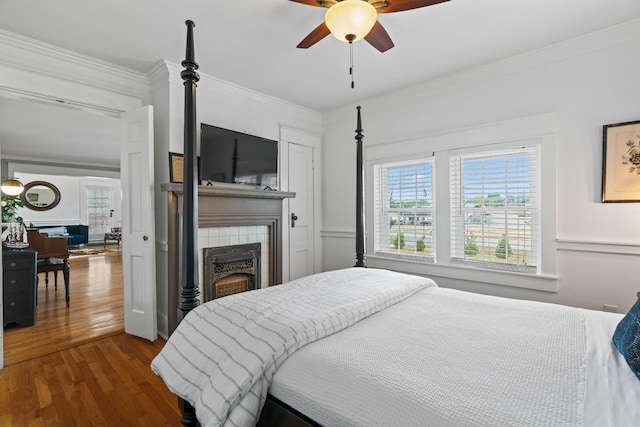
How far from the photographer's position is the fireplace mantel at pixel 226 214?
2812 millimetres

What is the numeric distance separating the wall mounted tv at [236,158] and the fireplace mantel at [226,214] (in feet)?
0.45

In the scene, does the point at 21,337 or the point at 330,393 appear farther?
the point at 21,337

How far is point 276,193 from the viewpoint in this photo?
3529mm

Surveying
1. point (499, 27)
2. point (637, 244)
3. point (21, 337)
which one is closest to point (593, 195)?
point (637, 244)

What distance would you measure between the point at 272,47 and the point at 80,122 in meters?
3.79

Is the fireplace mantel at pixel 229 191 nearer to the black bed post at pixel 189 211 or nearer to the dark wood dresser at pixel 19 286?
the black bed post at pixel 189 211

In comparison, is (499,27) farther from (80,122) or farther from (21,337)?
(80,122)

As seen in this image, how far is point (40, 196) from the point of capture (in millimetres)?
9109

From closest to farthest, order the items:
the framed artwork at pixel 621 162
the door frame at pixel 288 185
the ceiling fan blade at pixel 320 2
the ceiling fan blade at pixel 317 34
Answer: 1. the ceiling fan blade at pixel 320 2
2. the ceiling fan blade at pixel 317 34
3. the framed artwork at pixel 621 162
4. the door frame at pixel 288 185

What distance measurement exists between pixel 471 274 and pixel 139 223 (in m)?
3.29

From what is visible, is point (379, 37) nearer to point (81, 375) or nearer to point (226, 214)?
point (226, 214)

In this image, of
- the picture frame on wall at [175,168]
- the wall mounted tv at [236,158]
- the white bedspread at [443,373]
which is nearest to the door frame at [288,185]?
the wall mounted tv at [236,158]

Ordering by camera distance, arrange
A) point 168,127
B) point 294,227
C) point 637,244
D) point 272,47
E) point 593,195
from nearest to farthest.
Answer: point 637,244 → point 593,195 → point 272,47 → point 168,127 → point 294,227

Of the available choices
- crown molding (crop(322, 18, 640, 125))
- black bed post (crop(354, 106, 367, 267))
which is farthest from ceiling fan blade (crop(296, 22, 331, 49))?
crown molding (crop(322, 18, 640, 125))
